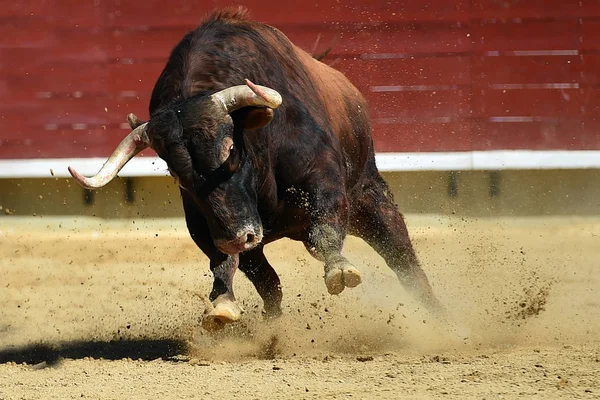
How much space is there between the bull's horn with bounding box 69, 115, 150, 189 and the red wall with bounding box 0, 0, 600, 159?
3389mm

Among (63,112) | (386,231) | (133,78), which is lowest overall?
(386,231)

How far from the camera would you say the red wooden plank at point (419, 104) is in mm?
7543

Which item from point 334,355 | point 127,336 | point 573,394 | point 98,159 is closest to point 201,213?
point 334,355

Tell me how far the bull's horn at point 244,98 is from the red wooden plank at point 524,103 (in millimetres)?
3802

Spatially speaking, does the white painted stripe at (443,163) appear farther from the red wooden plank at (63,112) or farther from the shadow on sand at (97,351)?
the shadow on sand at (97,351)

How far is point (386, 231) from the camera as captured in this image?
5348mm

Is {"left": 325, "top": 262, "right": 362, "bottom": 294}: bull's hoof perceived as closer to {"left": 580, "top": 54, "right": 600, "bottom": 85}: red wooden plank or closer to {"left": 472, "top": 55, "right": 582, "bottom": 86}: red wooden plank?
{"left": 472, "top": 55, "right": 582, "bottom": 86}: red wooden plank

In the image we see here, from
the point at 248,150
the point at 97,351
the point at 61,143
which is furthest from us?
the point at 61,143

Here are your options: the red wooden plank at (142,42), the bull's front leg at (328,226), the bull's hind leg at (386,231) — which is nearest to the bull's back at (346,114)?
the bull's hind leg at (386,231)

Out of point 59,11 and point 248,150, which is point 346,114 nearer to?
point 248,150

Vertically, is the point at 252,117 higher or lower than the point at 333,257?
higher

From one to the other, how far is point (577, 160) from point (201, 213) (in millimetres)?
3836

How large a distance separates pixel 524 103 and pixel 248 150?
12.7 feet

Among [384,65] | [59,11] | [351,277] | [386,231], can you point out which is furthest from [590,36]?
[351,277]
